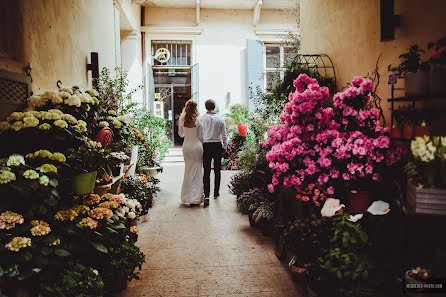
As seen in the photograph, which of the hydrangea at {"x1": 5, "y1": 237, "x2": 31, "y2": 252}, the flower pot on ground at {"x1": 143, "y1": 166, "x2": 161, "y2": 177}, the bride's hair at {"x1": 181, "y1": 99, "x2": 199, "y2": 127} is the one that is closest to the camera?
the hydrangea at {"x1": 5, "y1": 237, "x2": 31, "y2": 252}

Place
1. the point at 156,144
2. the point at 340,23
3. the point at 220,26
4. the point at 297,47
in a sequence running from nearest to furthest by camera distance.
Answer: the point at 340,23
the point at 156,144
the point at 297,47
the point at 220,26

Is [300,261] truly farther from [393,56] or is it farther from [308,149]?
[393,56]

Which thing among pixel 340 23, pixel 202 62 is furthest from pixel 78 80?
pixel 202 62

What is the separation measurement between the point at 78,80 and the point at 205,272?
3.10 meters

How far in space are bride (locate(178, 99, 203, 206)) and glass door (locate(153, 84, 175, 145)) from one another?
514 centimetres

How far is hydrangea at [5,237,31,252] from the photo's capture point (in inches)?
83.7

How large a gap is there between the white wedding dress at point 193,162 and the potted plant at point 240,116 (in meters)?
3.72

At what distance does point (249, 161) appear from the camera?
5309 mm

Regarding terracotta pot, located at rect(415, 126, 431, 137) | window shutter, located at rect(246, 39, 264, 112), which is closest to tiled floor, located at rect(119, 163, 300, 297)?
terracotta pot, located at rect(415, 126, 431, 137)

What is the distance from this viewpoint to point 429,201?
6.27 feet

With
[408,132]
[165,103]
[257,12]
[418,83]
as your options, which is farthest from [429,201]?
[165,103]

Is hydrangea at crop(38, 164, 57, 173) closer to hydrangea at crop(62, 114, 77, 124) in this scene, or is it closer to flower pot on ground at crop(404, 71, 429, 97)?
hydrangea at crop(62, 114, 77, 124)

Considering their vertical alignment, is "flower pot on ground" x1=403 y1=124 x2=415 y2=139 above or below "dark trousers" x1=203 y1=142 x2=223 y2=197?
above

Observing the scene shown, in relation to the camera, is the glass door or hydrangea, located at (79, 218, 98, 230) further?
the glass door
